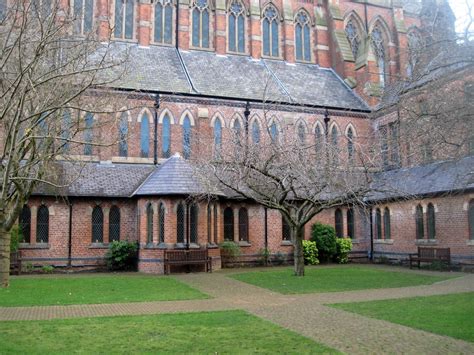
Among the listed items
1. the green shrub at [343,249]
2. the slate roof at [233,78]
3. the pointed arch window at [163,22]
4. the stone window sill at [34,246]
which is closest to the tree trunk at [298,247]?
the green shrub at [343,249]

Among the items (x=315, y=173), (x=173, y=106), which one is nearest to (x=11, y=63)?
(x=315, y=173)

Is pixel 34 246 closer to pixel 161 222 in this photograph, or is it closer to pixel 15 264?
pixel 15 264

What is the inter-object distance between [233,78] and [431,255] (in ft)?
50.1

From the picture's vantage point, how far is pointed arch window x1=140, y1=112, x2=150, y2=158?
27.1 m

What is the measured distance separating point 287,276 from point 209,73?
15.1 m

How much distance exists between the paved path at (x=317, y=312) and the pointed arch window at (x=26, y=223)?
911cm

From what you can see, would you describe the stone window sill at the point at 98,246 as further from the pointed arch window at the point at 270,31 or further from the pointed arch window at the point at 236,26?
the pointed arch window at the point at 270,31

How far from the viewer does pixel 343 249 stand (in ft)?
92.2

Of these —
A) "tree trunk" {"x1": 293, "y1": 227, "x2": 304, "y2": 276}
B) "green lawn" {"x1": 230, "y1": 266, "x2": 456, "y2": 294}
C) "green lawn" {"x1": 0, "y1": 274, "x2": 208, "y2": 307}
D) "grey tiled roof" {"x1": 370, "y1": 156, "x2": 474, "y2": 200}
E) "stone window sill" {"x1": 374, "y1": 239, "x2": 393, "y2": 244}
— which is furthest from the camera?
"stone window sill" {"x1": 374, "y1": 239, "x2": 393, "y2": 244}

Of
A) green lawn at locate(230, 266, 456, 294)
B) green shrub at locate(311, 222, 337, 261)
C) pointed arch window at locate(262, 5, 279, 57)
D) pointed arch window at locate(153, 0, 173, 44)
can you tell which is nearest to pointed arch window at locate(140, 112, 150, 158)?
pointed arch window at locate(153, 0, 173, 44)

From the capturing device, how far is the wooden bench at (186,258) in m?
22.0

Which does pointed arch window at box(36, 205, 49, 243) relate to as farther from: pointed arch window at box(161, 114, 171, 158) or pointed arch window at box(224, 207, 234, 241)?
pointed arch window at box(224, 207, 234, 241)

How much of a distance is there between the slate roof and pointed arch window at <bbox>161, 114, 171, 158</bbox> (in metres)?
1.73

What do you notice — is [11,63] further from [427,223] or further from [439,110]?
[427,223]
